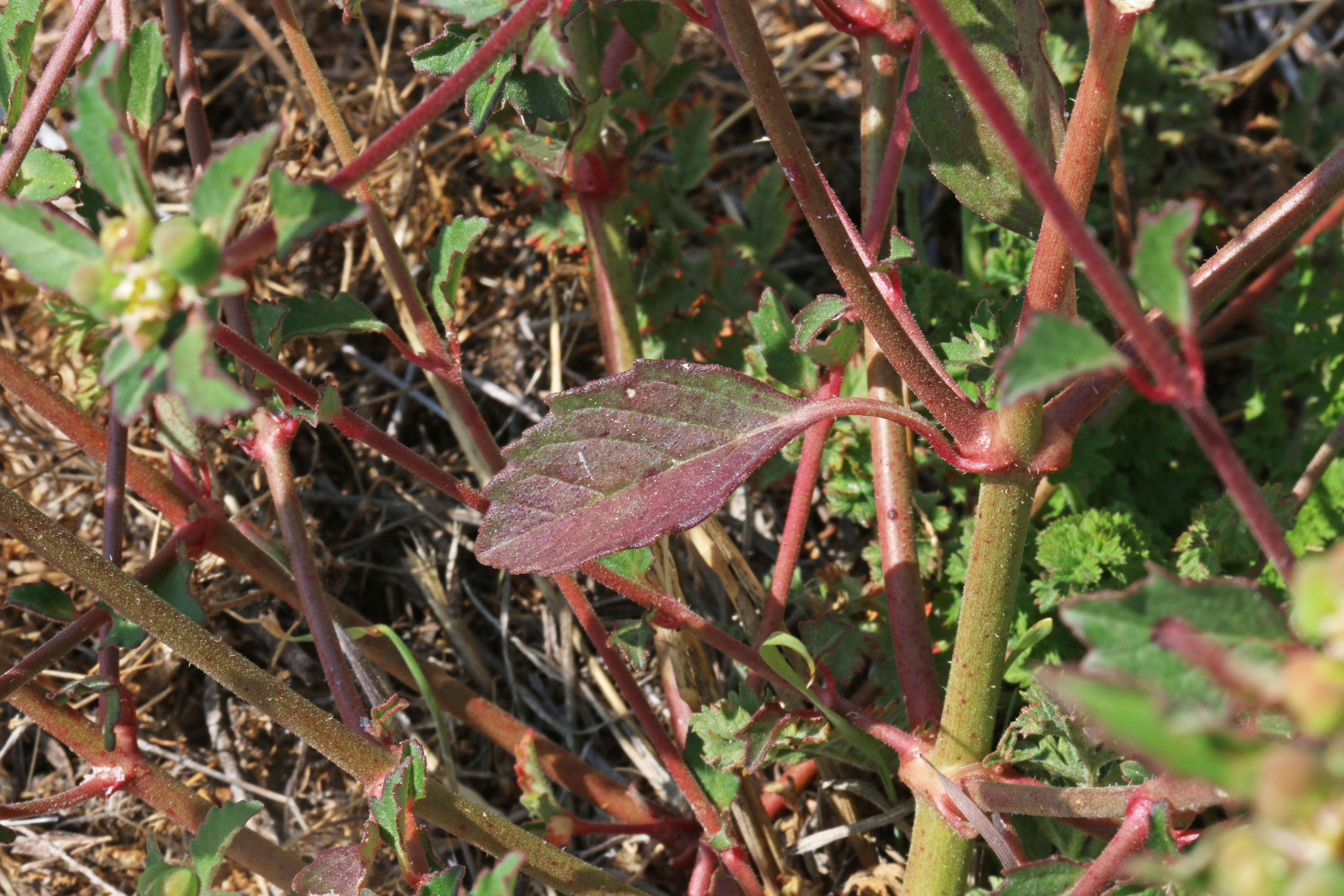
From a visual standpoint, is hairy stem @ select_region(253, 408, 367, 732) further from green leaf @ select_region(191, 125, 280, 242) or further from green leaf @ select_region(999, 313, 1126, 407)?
green leaf @ select_region(999, 313, 1126, 407)

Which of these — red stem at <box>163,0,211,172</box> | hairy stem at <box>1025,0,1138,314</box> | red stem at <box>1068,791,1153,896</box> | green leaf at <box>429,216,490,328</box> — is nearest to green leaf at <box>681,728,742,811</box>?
red stem at <box>1068,791,1153,896</box>

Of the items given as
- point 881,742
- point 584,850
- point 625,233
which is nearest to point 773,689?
point 881,742

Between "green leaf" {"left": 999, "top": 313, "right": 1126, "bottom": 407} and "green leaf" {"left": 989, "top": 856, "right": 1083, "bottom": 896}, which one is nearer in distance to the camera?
"green leaf" {"left": 999, "top": 313, "right": 1126, "bottom": 407}

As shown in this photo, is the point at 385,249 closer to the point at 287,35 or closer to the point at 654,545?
the point at 287,35

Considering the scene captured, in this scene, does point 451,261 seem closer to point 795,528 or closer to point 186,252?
point 795,528

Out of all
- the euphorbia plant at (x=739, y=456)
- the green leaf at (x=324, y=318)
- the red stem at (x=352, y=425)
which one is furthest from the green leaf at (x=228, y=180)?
the green leaf at (x=324, y=318)
